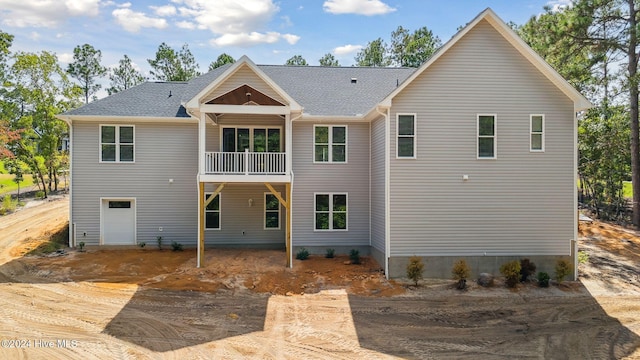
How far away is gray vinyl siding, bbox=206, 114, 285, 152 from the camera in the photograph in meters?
17.0

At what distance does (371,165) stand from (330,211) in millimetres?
2535

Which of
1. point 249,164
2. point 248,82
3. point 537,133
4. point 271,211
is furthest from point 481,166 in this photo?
point 248,82

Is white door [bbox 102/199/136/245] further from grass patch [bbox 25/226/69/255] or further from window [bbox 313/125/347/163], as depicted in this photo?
window [bbox 313/125/347/163]

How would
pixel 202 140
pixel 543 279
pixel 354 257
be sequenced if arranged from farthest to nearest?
pixel 354 257 < pixel 202 140 < pixel 543 279

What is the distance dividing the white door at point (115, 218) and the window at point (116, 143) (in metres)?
1.79

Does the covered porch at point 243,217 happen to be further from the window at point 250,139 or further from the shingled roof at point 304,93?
the shingled roof at point 304,93

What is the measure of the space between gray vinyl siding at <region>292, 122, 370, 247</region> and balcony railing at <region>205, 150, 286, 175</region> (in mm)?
Result: 1487

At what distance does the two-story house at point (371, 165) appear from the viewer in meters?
13.9

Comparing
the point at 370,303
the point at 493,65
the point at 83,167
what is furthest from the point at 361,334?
the point at 83,167

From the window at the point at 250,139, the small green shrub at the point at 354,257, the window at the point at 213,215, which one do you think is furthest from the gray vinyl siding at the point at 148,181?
the small green shrub at the point at 354,257

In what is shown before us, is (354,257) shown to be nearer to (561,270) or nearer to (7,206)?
(561,270)

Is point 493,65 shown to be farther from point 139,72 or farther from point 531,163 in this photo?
point 139,72

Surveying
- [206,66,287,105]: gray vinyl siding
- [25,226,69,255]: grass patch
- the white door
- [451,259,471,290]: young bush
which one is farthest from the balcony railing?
[25,226,69,255]: grass patch

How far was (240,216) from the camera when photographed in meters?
17.2
